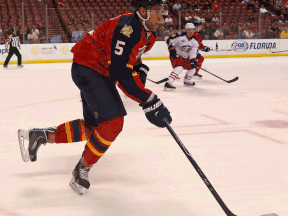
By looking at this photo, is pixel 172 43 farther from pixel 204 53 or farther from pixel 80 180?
pixel 204 53

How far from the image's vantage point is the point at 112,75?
196 centimetres

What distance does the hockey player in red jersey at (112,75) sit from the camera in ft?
6.35

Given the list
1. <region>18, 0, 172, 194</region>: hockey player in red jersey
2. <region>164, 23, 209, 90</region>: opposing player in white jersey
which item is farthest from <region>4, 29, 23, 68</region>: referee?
<region>18, 0, 172, 194</region>: hockey player in red jersey

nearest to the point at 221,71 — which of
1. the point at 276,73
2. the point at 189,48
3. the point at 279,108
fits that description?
the point at 276,73

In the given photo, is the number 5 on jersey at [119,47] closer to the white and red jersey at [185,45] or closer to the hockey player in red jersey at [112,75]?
the hockey player in red jersey at [112,75]

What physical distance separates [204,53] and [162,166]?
1138 cm

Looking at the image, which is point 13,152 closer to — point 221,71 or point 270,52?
point 221,71

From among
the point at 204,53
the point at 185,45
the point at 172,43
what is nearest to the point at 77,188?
the point at 172,43

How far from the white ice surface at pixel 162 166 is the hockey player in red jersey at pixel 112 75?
23 cm

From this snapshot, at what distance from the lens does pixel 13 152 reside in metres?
2.92

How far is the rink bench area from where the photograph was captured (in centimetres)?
1213

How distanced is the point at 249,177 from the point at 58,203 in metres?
1.11

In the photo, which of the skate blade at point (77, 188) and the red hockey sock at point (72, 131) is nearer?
the skate blade at point (77, 188)

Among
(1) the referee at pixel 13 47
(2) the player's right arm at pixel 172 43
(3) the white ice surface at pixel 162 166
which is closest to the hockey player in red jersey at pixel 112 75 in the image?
(3) the white ice surface at pixel 162 166
